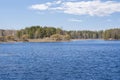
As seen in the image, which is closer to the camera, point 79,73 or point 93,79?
point 93,79

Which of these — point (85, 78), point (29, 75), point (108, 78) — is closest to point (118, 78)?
point (108, 78)

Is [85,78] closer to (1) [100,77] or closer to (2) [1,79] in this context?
(1) [100,77]

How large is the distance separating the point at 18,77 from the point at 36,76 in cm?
278

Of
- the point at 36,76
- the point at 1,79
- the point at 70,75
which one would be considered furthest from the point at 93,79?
the point at 1,79

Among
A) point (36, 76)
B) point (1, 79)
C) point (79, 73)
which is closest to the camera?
point (1, 79)

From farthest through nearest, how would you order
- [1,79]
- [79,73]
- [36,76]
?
[79,73]
[36,76]
[1,79]

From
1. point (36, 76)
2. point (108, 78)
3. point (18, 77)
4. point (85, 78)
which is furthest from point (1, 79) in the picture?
point (108, 78)

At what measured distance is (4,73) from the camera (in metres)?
44.4

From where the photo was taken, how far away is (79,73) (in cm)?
4534

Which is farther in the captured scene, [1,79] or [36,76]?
[36,76]

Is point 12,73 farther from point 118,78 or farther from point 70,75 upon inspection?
point 118,78

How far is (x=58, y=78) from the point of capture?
39969mm

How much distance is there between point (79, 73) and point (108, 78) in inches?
249

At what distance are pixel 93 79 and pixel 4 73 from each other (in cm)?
1432
